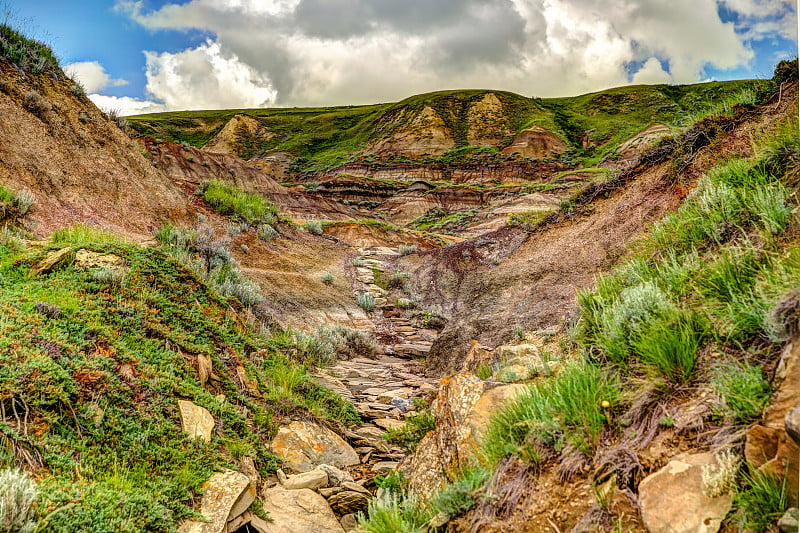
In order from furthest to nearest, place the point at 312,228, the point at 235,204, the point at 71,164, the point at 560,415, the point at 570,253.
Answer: the point at 312,228 → the point at 235,204 → the point at 71,164 → the point at 570,253 → the point at 560,415

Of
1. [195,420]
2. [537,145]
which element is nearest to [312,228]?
[195,420]

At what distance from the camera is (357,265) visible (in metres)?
18.8

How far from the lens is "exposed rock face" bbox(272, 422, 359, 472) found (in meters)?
4.82

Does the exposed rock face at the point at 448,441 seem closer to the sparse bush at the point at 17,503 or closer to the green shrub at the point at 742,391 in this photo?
the green shrub at the point at 742,391

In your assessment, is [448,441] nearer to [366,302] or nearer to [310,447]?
[310,447]

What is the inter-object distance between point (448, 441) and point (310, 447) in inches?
79.2

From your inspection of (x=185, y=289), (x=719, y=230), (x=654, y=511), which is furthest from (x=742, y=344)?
(x=185, y=289)

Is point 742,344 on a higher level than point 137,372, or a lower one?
higher

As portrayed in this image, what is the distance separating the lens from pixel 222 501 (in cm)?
347

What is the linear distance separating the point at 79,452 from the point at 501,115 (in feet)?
262

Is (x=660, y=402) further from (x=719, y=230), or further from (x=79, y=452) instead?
(x=79, y=452)

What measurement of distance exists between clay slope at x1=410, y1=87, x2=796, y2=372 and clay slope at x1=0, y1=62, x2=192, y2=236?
842 centimetres

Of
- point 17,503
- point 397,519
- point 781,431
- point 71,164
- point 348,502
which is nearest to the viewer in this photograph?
point 781,431

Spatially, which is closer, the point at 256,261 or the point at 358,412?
the point at 358,412
